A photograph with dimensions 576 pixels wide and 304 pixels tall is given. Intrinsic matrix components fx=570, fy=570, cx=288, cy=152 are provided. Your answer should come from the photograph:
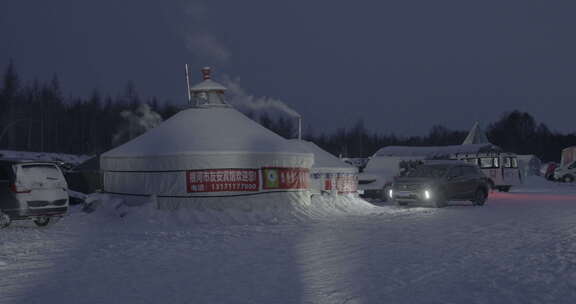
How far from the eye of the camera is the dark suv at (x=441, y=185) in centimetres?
1884

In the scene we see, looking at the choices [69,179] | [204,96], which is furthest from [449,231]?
[69,179]

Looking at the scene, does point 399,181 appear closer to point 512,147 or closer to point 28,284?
point 28,284

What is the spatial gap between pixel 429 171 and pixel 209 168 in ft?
27.9

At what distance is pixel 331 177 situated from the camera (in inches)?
795

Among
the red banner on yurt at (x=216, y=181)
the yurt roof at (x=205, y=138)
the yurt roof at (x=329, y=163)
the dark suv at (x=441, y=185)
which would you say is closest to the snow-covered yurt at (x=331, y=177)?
the yurt roof at (x=329, y=163)

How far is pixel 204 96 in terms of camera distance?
65.9ft

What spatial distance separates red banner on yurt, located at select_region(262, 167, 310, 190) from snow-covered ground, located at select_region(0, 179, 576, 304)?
8.08 feet

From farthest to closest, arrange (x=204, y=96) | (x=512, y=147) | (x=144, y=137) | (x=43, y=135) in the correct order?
(x=512, y=147) < (x=43, y=135) < (x=204, y=96) < (x=144, y=137)

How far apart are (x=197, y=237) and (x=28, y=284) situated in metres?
4.95

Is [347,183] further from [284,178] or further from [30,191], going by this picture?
[30,191]

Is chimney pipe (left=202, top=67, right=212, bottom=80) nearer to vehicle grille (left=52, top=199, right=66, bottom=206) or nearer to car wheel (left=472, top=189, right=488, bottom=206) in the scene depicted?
vehicle grille (left=52, top=199, right=66, bottom=206)

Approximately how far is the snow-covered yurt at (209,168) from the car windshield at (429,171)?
Answer: 441 centimetres

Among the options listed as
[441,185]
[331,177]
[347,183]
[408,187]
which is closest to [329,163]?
[347,183]

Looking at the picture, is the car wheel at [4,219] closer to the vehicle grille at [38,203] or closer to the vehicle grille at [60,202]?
the vehicle grille at [38,203]
